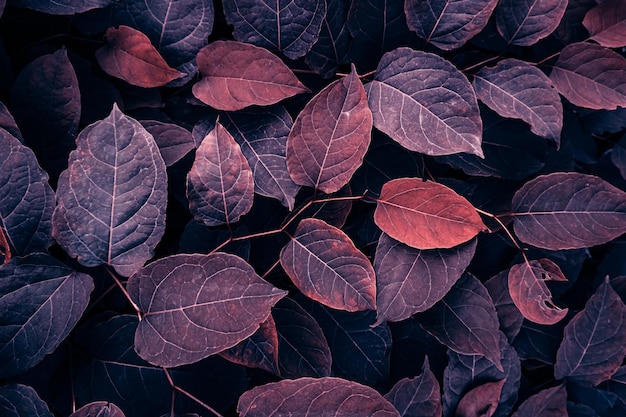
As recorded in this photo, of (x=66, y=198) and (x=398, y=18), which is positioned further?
(x=398, y=18)

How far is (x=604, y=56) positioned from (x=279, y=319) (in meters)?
0.69

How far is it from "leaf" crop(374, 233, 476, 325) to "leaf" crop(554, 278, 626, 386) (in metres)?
A: 0.31

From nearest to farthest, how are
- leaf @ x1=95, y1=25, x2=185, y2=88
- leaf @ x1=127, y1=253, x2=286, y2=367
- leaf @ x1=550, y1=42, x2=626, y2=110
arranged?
leaf @ x1=127, y1=253, x2=286, y2=367
leaf @ x1=95, y1=25, x2=185, y2=88
leaf @ x1=550, y1=42, x2=626, y2=110

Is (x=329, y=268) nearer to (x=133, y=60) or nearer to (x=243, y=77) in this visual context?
(x=243, y=77)

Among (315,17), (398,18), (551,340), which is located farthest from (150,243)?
(551,340)

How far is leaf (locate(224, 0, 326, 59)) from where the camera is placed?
0.79m

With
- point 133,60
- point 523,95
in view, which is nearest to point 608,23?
point 523,95

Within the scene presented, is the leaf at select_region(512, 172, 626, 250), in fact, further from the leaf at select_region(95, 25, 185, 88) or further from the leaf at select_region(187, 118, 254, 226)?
the leaf at select_region(95, 25, 185, 88)

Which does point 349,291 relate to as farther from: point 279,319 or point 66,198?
point 66,198

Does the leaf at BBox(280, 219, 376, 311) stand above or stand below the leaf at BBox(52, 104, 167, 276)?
below

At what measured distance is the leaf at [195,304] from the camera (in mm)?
672

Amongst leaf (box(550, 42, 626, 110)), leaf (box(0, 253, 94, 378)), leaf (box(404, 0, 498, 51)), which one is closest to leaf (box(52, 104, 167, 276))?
leaf (box(0, 253, 94, 378))

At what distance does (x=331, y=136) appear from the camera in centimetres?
77

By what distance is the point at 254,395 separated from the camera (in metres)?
0.71
